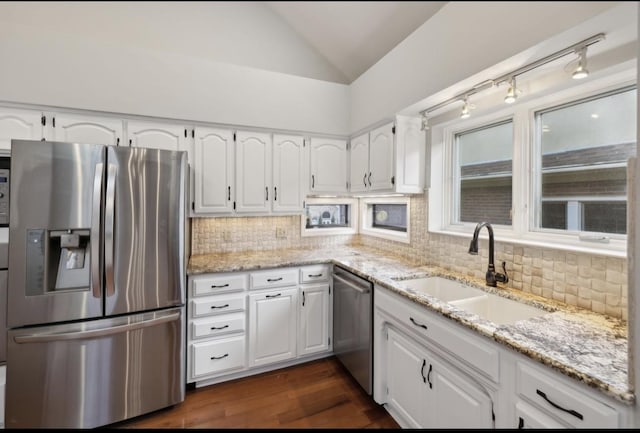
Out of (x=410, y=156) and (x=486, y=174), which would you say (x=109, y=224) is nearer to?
(x=410, y=156)

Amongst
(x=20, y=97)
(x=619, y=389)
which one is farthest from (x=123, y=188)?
(x=619, y=389)

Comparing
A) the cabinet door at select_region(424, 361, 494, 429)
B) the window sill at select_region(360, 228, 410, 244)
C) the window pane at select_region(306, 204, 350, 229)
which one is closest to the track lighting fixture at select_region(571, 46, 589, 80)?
Answer: the cabinet door at select_region(424, 361, 494, 429)

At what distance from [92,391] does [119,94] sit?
1871 millimetres

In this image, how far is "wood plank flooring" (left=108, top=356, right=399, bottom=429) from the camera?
5.47 ft

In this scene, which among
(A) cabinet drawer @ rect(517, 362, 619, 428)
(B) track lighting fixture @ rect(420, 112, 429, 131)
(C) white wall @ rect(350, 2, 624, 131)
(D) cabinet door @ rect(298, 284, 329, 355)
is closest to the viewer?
(C) white wall @ rect(350, 2, 624, 131)

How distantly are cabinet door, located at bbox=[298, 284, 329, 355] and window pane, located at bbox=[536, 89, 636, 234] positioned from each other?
1.58 metres

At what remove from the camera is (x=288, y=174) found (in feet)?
8.29

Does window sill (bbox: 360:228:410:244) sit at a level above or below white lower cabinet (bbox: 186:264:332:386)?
above

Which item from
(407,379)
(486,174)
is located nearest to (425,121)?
(486,174)

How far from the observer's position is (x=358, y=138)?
2578 mm

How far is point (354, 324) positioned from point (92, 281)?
5.30 ft

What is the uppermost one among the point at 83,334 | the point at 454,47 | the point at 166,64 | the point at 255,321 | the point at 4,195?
the point at 166,64

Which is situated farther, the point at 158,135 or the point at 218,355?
the point at 158,135

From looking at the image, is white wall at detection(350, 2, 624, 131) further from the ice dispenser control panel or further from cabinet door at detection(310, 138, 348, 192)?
the ice dispenser control panel
